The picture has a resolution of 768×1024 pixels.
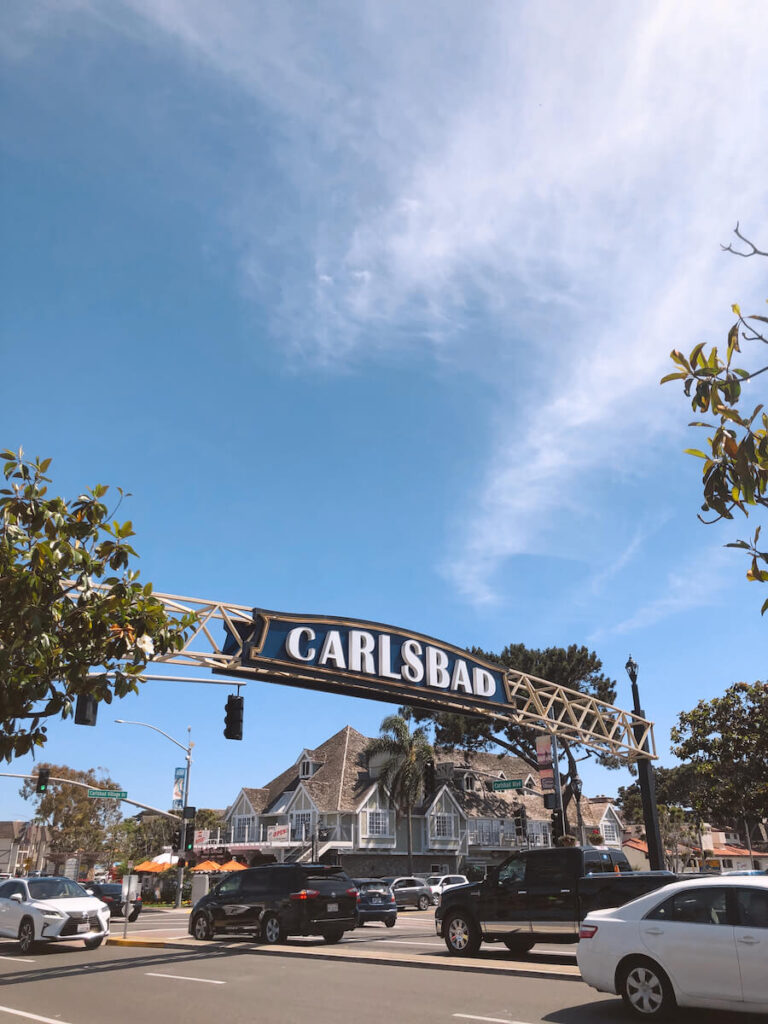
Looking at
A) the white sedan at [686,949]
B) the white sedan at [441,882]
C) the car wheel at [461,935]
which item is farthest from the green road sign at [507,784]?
the white sedan at [686,949]

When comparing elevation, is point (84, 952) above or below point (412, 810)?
below

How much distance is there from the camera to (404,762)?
53.2m

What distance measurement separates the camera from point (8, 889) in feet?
61.9

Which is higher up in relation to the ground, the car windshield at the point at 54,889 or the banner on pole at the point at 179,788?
the banner on pole at the point at 179,788

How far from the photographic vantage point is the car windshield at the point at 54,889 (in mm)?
18469

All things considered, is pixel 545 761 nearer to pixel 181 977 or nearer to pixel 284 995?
pixel 181 977

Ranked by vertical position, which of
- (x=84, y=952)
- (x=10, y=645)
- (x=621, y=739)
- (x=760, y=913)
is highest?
(x=621, y=739)

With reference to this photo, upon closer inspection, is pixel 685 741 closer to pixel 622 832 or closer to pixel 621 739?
pixel 621 739

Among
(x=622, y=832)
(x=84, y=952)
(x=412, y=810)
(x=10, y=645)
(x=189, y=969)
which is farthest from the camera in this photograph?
(x=622, y=832)

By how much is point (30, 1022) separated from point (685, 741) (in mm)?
25353

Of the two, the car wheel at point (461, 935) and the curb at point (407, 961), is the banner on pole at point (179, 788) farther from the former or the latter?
the car wheel at point (461, 935)

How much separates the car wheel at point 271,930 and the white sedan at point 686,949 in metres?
10.5

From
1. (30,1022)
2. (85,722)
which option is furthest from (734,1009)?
(85,722)

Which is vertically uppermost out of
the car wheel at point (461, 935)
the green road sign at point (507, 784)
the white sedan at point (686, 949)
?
the green road sign at point (507, 784)
